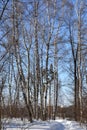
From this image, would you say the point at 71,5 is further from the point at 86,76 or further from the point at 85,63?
the point at 86,76

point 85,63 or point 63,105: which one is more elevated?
point 85,63

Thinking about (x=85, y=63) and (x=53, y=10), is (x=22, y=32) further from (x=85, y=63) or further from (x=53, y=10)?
(x=85, y=63)

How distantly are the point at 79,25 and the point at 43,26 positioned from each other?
3097 millimetres

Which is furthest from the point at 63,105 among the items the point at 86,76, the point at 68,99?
the point at 86,76

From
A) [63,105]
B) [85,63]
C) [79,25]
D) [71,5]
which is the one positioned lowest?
[63,105]

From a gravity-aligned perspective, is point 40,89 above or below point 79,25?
below

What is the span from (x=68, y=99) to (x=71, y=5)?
25.2 metres

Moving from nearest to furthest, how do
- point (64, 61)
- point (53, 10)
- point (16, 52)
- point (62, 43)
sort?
point (16, 52), point (53, 10), point (62, 43), point (64, 61)

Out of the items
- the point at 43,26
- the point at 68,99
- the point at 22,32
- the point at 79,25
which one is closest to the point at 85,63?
the point at 79,25

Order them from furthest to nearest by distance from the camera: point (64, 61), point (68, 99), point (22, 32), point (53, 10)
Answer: point (68, 99)
point (64, 61)
point (53, 10)
point (22, 32)

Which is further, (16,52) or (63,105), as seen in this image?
(63,105)

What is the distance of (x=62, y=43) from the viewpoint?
92.5 feet

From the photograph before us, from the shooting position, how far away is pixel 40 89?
24547 mm

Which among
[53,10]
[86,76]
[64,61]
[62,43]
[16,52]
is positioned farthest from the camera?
[86,76]
